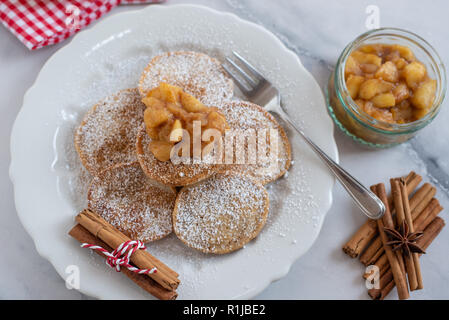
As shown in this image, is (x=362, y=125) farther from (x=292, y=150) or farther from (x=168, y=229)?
(x=168, y=229)

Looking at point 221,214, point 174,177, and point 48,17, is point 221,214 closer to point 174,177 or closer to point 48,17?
point 174,177

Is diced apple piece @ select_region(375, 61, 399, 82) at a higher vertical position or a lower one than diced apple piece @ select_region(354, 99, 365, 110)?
higher

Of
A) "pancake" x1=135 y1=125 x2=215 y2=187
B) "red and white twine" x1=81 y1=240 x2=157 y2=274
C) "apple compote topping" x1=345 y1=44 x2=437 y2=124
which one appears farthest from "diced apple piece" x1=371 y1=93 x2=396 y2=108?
"red and white twine" x1=81 y1=240 x2=157 y2=274

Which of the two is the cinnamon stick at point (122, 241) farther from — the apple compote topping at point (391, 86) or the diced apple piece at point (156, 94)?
the apple compote topping at point (391, 86)

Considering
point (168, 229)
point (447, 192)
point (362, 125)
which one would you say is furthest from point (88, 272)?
point (447, 192)

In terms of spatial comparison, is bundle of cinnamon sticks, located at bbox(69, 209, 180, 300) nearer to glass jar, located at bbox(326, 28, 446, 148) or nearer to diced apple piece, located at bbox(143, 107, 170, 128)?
diced apple piece, located at bbox(143, 107, 170, 128)

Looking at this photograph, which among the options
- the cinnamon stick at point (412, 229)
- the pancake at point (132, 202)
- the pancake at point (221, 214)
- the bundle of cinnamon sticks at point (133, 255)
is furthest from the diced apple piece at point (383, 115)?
the bundle of cinnamon sticks at point (133, 255)
